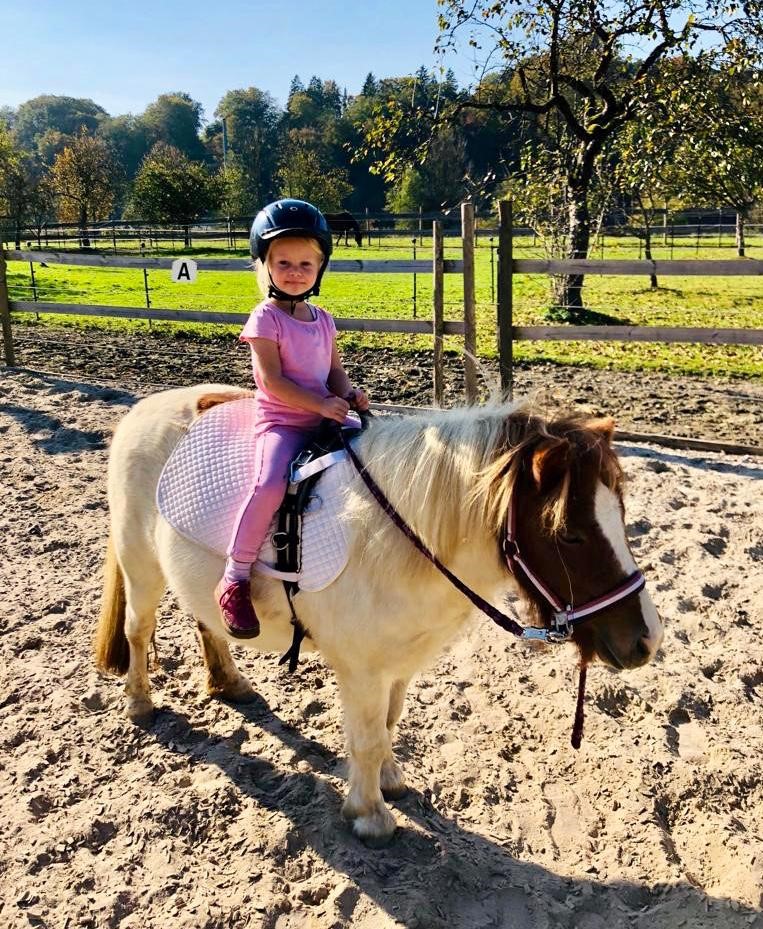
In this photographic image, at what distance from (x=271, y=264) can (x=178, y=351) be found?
945 centimetres

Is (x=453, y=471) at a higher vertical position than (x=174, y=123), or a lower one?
lower

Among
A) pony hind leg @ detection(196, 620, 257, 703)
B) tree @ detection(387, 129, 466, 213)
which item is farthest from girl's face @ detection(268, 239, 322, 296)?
tree @ detection(387, 129, 466, 213)

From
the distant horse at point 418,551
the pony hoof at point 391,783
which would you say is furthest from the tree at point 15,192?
the pony hoof at point 391,783

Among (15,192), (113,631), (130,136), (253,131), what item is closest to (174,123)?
(130,136)

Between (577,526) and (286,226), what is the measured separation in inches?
57.4

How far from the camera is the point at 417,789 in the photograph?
2924mm

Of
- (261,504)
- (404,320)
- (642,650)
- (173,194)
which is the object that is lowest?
(642,650)

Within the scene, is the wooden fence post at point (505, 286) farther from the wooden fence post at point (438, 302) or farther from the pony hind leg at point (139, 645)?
the pony hind leg at point (139, 645)

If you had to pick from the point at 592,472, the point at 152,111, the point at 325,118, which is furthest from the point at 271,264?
the point at 152,111

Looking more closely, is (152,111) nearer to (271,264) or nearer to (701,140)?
(701,140)

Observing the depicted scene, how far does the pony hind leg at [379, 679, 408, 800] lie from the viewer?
285 cm

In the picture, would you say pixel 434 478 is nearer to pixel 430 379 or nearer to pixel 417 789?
pixel 417 789

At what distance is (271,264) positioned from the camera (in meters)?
2.58

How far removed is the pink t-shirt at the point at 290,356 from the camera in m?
2.56
